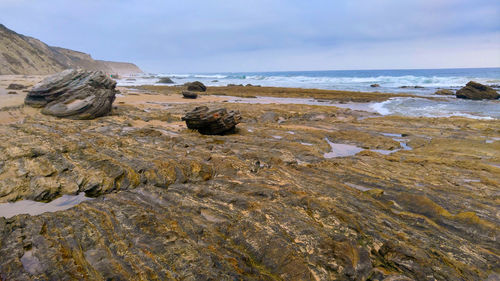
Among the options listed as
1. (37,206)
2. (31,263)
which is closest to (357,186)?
(31,263)

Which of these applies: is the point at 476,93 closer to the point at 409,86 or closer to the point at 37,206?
the point at 409,86

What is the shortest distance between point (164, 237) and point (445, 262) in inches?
159

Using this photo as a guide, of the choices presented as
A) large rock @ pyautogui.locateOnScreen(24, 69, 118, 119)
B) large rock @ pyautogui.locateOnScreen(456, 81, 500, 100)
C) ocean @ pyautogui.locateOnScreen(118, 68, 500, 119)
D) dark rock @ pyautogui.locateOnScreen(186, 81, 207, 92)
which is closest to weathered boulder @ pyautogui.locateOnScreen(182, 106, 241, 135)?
large rock @ pyautogui.locateOnScreen(24, 69, 118, 119)

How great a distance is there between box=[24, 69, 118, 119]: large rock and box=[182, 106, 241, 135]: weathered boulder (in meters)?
4.98

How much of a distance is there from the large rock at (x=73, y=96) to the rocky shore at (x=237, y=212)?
300 centimetres

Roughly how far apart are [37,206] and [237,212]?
12.1ft

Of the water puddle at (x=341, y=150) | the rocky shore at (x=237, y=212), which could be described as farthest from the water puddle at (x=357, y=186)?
the water puddle at (x=341, y=150)

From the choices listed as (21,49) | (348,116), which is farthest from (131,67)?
(348,116)

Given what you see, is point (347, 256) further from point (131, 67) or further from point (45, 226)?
point (131, 67)

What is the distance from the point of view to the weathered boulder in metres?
10.6

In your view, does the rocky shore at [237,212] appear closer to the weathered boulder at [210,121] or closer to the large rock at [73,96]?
the weathered boulder at [210,121]

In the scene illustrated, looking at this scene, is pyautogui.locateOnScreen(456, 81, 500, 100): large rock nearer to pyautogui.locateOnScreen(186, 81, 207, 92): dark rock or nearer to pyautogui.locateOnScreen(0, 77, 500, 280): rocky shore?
pyautogui.locateOnScreen(0, 77, 500, 280): rocky shore

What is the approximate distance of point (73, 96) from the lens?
12914mm

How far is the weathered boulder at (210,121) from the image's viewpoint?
34.9ft
